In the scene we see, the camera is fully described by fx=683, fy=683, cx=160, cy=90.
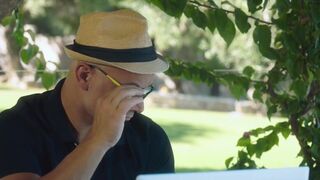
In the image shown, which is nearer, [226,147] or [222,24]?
[222,24]

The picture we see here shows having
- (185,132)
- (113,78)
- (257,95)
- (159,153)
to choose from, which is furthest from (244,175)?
(185,132)

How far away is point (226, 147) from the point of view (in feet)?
40.7

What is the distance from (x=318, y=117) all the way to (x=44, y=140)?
1059 mm

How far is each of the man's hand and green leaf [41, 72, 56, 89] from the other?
4.65 ft

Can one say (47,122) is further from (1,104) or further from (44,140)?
(1,104)

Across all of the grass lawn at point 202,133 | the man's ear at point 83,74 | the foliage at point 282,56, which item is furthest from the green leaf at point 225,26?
the grass lawn at point 202,133

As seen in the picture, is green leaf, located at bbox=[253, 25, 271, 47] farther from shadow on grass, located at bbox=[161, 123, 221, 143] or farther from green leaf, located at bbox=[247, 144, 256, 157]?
shadow on grass, located at bbox=[161, 123, 221, 143]

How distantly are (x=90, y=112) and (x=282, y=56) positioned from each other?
0.93 m

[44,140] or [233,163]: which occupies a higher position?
[44,140]

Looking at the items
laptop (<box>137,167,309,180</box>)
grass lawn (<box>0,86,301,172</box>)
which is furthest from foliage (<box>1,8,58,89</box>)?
grass lawn (<box>0,86,301,172</box>)

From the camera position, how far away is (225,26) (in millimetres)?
2443

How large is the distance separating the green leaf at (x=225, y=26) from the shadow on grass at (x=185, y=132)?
10622 mm

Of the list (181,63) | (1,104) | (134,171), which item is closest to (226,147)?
(1,104)

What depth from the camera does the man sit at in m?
1.81
